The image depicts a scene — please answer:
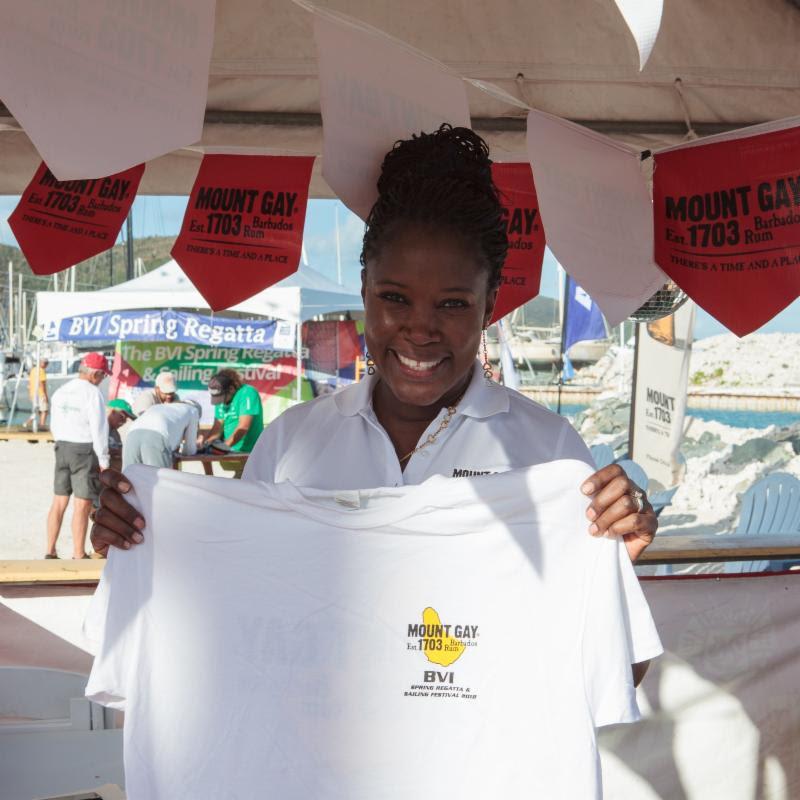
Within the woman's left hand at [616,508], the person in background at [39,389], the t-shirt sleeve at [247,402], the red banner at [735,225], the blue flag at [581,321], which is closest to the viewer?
the woman's left hand at [616,508]

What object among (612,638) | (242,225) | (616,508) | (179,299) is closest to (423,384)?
(616,508)

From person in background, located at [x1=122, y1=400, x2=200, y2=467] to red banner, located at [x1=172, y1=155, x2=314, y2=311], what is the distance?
3253mm

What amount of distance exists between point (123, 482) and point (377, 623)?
0.48m

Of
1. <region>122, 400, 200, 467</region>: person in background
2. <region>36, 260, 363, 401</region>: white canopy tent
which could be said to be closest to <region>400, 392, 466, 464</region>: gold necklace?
<region>122, 400, 200, 467</region>: person in background

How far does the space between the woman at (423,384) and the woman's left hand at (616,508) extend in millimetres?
187

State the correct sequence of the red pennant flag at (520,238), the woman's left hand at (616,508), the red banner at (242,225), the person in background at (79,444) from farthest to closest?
1. the person in background at (79,444)
2. the red pennant flag at (520,238)
3. the red banner at (242,225)
4. the woman's left hand at (616,508)

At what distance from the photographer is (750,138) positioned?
8.93 ft

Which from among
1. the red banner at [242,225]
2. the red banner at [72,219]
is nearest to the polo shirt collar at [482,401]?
the red banner at [242,225]

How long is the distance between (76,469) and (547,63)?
4.87 metres

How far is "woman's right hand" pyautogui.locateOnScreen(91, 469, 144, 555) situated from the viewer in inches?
55.4

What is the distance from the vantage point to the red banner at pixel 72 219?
3.27m

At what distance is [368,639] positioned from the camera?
137 cm

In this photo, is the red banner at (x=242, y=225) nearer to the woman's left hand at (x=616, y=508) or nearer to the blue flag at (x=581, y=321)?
the woman's left hand at (x=616, y=508)

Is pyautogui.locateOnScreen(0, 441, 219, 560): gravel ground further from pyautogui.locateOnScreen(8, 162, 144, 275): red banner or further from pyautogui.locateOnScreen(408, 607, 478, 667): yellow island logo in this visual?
pyautogui.locateOnScreen(408, 607, 478, 667): yellow island logo
